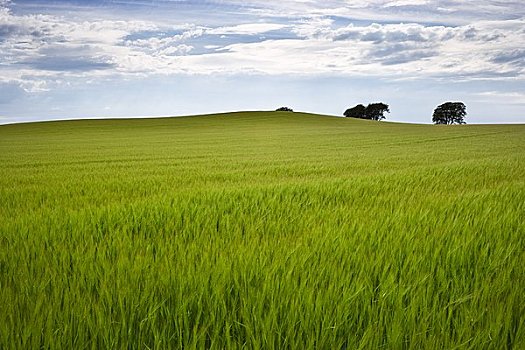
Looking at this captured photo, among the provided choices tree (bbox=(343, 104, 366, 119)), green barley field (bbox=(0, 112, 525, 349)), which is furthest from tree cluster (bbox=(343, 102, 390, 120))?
green barley field (bbox=(0, 112, 525, 349))

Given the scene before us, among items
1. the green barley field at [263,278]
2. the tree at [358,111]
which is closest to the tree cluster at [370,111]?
the tree at [358,111]

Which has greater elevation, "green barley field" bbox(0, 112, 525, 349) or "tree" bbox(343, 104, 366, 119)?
"tree" bbox(343, 104, 366, 119)

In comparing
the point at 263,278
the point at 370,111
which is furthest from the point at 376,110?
the point at 263,278

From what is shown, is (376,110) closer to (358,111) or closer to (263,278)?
(358,111)

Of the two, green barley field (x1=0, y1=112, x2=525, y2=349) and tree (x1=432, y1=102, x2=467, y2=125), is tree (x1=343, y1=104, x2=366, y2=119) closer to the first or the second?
tree (x1=432, y1=102, x2=467, y2=125)

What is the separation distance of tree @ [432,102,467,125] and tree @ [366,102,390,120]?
37.6ft

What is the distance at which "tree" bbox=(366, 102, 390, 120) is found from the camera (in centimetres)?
9756

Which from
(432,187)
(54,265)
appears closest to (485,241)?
(54,265)

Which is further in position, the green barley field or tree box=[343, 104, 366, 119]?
tree box=[343, 104, 366, 119]

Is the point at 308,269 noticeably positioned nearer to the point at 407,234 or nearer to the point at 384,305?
the point at 384,305

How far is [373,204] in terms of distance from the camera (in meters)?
5.01

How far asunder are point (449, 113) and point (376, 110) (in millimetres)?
16234

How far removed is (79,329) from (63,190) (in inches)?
211

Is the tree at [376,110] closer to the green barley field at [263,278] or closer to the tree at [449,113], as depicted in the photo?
the tree at [449,113]
